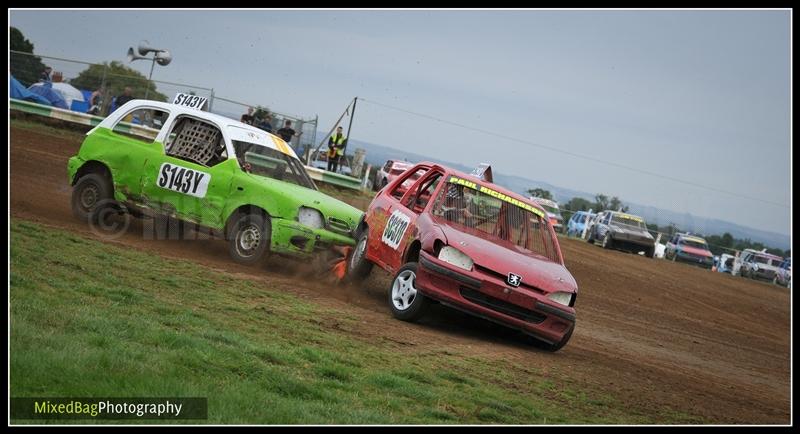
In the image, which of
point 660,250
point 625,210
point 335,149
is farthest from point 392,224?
point 660,250

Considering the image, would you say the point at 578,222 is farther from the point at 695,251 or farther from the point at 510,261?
the point at 510,261

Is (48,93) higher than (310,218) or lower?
higher

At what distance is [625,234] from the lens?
114 ft

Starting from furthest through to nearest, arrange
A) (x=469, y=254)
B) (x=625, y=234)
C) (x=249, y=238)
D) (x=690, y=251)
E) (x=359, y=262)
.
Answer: (x=690, y=251) → (x=625, y=234) → (x=249, y=238) → (x=359, y=262) → (x=469, y=254)

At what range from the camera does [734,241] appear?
1770 inches

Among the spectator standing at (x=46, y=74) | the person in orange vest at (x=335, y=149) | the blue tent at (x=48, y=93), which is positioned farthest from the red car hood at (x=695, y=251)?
the spectator standing at (x=46, y=74)

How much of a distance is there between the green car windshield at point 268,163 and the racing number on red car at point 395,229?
1.83 m

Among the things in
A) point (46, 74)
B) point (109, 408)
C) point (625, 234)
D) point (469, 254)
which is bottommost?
point (109, 408)

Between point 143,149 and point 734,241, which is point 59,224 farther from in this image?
point 734,241

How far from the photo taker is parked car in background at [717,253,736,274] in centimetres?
4256

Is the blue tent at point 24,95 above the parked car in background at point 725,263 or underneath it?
above

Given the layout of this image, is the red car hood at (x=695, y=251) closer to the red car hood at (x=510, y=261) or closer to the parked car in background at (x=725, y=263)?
the parked car in background at (x=725, y=263)

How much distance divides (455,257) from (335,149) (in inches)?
766

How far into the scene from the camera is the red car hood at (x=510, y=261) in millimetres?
9523
